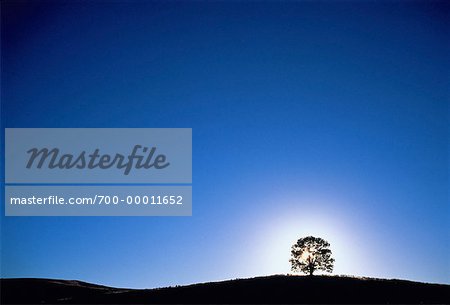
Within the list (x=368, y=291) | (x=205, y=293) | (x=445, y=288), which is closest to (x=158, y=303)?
(x=205, y=293)

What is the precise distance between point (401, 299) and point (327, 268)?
1720cm

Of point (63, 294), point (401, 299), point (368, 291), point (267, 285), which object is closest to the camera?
point (401, 299)

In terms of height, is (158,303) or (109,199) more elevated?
(109,199)

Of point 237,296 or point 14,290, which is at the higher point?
point 14,290

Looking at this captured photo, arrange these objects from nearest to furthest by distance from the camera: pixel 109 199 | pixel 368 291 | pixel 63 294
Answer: pixel 109 199
pixel 368 291
pixel 63 294

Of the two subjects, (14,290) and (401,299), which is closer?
(401,299)

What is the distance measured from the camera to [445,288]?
114 ft

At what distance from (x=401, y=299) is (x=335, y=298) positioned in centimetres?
521

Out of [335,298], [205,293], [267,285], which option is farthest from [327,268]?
[205,293]

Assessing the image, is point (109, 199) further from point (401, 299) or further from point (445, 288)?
point (445, 288)

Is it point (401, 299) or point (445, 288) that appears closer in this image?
point (401, 299)

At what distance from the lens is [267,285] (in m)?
37.0

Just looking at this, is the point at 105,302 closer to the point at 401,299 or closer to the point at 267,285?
the point at 267,285

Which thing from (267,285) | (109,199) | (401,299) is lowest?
(401,299)
